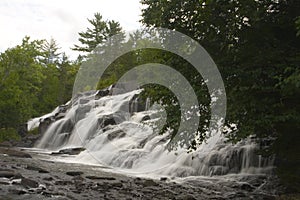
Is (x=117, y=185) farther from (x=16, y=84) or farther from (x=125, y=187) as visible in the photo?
(x=16, y=84)

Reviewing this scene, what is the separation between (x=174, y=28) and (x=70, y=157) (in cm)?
1463

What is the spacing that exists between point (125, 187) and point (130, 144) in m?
9.53

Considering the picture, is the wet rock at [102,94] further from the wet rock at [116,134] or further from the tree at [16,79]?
the wet rock at [116,134]

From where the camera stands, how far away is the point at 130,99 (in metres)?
29.1

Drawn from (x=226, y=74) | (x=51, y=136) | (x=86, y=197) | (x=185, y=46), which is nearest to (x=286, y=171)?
(x=226, y=74)

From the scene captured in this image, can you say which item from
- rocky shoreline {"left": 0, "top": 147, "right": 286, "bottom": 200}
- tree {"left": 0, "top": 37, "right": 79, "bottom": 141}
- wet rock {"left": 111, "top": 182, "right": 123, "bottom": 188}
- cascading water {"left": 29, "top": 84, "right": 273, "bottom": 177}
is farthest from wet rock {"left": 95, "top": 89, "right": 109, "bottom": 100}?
wet rock {"left": 111, "top": 182, "right": 123, "bottom": 188}

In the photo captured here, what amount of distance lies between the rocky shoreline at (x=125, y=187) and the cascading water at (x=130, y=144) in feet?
3.51

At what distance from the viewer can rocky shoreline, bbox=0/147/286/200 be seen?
909 centimetres

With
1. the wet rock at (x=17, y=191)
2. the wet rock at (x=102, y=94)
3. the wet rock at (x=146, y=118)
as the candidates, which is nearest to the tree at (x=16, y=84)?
the wet rock at (x=102, y=94)

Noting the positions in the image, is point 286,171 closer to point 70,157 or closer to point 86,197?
point 86,197

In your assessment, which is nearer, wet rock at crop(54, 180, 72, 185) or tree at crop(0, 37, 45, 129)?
wet rock at crop(54, 180, 72, 185)

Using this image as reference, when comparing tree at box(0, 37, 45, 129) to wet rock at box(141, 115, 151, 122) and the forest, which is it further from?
the forest

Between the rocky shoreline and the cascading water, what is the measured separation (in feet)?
3.51

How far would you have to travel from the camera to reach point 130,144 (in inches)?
799
